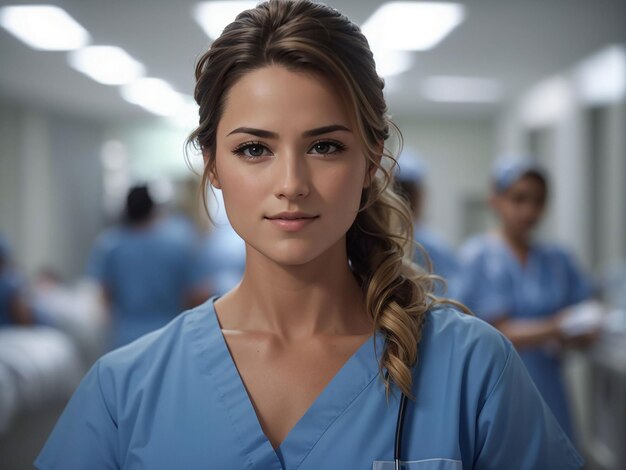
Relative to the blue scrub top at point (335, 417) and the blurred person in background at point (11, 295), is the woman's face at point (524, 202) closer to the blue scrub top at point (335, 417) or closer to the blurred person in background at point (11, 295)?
the blue scrub top at point (335, 417)

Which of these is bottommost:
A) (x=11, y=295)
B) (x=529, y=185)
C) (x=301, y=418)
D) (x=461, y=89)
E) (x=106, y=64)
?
(x=11, y=295)

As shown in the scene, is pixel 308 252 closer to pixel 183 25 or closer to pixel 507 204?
pixel 507 204

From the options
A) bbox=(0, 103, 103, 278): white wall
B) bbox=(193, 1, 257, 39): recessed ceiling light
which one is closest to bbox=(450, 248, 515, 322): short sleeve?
bbox=(193, 1, 257, 39): recessed ceiling light

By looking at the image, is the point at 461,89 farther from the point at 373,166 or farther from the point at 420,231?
the point at 373,166

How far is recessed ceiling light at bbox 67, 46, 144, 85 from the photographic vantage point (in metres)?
4.40

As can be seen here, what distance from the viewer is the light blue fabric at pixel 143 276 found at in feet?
10.5

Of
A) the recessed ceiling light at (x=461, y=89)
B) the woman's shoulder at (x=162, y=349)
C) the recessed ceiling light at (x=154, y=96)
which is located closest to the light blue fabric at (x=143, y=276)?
the woman's shoulder at (x=162, y=349)

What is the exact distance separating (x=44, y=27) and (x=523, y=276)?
9.52ft

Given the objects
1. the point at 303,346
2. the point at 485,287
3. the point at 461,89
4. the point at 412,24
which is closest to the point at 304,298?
the point at 303,346

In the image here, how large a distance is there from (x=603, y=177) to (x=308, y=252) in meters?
4.20

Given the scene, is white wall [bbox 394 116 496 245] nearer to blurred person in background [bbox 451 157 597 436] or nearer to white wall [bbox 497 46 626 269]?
white wall [bbox 497 46 626 269]

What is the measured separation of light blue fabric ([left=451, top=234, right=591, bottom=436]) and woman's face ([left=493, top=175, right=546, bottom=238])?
0.10 meters

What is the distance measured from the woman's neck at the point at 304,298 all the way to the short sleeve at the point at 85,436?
0.23m

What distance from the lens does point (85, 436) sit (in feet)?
3.14
